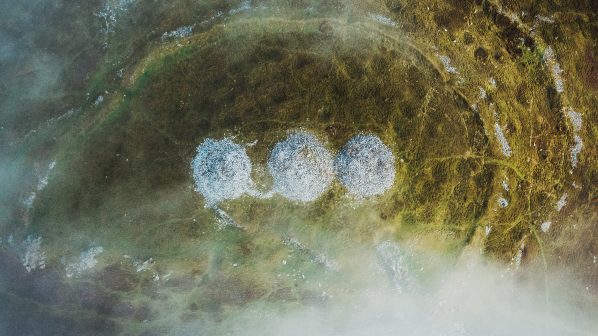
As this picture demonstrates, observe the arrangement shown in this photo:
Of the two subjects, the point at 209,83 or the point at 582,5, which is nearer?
the point at 209,83

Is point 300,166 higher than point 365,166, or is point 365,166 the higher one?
point 365,166

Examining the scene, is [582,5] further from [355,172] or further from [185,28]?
[185,28]

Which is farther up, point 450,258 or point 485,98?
point 485,98

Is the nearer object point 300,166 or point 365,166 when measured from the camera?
point 300,166

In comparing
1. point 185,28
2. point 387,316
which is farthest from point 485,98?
point 185,28

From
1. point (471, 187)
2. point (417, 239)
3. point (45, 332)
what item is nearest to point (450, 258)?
point (417, 239)

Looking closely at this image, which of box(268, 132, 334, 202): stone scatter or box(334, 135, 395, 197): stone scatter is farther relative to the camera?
box(334, 135, 395, 197): stone scatter

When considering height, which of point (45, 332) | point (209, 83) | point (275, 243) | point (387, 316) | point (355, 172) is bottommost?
point (45, 332)

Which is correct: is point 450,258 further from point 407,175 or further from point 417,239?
point 407,175

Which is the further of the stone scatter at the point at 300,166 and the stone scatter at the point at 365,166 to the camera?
the stone scatter at the point at 365,166
